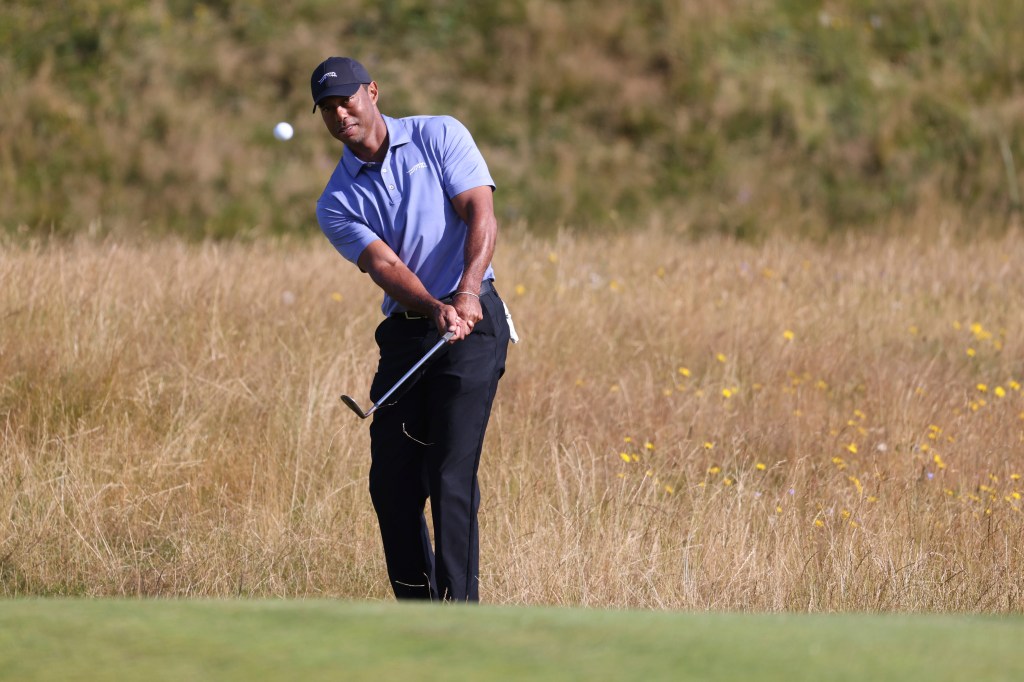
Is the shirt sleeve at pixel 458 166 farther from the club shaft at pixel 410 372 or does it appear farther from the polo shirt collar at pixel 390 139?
the club shaft at pixel 410 372

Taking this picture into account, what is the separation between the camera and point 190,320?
8.34 metres

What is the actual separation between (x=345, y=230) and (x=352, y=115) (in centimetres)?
40

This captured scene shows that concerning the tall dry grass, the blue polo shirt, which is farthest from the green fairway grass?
the tall dry grass

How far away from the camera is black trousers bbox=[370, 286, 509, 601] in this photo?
461 centimetres

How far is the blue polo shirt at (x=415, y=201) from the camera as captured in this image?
15.5ft

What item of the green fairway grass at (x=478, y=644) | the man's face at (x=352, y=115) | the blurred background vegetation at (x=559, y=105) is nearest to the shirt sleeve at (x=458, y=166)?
the man's face at (x=352, y=115)

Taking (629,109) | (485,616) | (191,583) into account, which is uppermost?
(629,109)

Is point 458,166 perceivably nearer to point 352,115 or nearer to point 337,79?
point 352,115

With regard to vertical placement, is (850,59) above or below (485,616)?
above

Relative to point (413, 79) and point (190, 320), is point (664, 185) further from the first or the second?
point (190, 320)

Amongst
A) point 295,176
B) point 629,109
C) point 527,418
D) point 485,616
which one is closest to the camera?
point 485,616

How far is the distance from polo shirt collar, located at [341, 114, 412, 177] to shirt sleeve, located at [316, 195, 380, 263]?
5.1 inches

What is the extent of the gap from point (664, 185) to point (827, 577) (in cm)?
1341

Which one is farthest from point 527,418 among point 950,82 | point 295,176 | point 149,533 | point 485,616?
point 950,82
